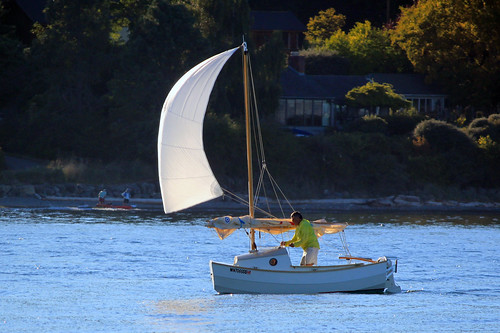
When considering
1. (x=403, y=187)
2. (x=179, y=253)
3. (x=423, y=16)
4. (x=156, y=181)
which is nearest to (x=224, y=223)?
(x=179, y=253)

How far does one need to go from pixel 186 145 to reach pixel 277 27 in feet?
239

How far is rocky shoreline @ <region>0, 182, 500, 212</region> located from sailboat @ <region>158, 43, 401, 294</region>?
91.3ft

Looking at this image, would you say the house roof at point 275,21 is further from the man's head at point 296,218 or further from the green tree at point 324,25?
the man's head at point 296,218

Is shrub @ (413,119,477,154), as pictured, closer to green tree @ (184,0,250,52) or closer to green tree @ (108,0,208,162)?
green tree @ (184,0,250,52)

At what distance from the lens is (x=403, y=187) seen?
215ft

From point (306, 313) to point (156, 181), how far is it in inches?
1528

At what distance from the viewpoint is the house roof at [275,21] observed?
317 ft

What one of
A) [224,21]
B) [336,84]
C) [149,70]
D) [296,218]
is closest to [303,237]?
[296,218]

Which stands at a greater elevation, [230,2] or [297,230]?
[230,2]

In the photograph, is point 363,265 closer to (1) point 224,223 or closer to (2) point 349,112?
(1) point 224,223

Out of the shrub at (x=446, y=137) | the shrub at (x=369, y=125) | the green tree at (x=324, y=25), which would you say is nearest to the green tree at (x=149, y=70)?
the shrub at (x=369, y=125)

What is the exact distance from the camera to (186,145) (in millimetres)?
25516

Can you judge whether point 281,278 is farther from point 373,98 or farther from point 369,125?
point 373,98

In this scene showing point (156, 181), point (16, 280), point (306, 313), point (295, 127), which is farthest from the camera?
point (295, 127)
